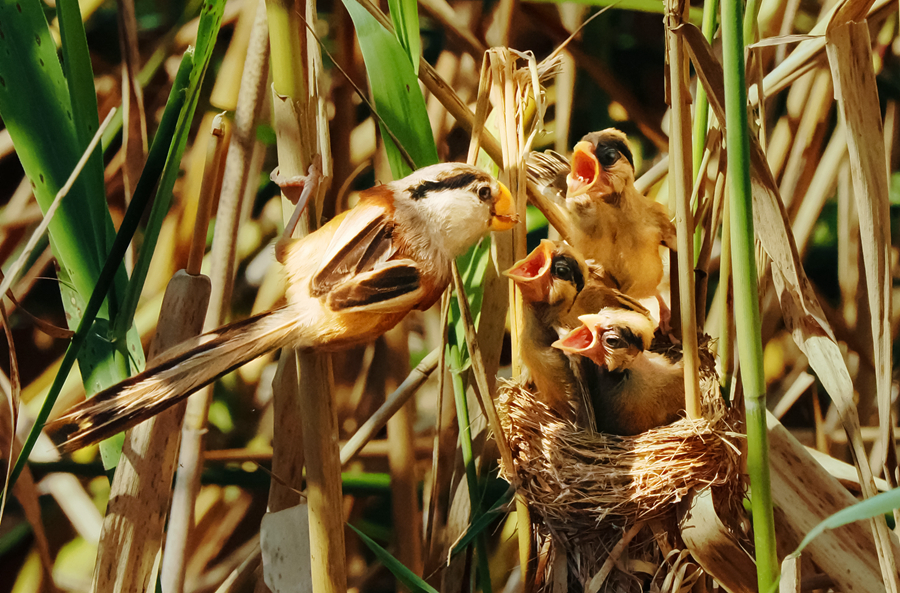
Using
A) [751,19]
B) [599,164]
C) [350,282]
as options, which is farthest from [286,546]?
[751,19]

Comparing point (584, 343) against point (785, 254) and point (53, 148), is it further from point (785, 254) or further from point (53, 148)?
point (53, 148)

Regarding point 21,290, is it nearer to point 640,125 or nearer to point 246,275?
point 246,275

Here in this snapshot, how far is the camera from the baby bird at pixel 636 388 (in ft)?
1.91

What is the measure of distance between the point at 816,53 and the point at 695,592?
523 millimetres

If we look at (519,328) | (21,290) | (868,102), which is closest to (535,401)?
(519,328)

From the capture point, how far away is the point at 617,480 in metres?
0.57

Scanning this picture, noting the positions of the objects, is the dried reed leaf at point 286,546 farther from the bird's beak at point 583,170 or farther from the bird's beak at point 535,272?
the bird's beak at point 583,170

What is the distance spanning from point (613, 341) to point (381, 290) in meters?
0.24

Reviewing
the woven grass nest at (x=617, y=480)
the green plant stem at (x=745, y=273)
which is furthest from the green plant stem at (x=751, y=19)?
the woven grass nest at (x=617, y=480)

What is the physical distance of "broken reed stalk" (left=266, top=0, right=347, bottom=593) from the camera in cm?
44

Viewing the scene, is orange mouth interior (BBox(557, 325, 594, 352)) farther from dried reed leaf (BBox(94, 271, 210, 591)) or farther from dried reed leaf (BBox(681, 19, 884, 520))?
dried reed leaf (BBox(94, 271, 210, 591))

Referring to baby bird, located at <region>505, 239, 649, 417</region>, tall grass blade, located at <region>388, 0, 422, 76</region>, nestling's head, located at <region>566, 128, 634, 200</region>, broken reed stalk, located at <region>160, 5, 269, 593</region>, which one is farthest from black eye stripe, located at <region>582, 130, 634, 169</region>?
broken reed stalk, located at <region>160, 5, 269, 593</region>

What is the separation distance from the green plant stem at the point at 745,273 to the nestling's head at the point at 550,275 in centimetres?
20

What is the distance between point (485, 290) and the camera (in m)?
0.64
